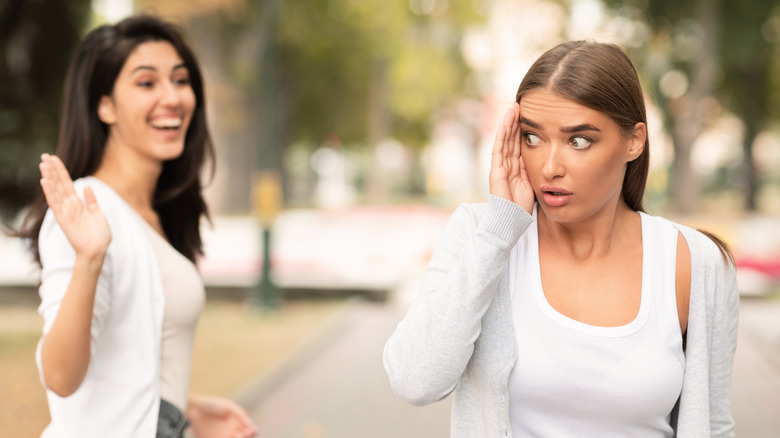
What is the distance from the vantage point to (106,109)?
2.88 m

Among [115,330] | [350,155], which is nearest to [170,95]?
[115,330]

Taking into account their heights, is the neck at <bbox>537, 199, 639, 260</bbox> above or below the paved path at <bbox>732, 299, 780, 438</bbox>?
above

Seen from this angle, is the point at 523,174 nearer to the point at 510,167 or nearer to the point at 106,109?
the point at 510,167

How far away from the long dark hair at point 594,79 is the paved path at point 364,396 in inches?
176

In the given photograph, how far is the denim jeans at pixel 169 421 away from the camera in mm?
2596

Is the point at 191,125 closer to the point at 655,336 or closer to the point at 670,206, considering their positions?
the point at 655,336

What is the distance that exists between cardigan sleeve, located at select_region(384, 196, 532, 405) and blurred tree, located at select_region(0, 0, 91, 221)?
6.92 meters

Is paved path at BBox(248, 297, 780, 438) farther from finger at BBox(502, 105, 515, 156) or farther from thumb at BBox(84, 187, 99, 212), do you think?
finger at BBox(502, 105, 515, 156)

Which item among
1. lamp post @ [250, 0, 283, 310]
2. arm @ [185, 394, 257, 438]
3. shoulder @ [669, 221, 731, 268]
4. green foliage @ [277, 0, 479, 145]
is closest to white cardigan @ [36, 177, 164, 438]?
arm @ [185, 394, 257, 438]

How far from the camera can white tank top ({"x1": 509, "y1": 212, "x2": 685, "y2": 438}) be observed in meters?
2.09

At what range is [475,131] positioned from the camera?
138ft

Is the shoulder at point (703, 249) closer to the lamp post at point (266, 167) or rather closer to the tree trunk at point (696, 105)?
the lamp post at point (266, 167)

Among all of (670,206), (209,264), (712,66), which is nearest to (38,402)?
(209,264)

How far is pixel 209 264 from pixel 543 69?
12589 millimetres
